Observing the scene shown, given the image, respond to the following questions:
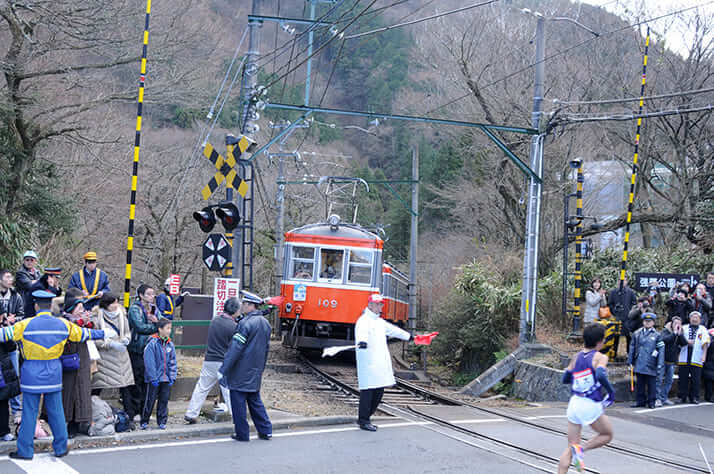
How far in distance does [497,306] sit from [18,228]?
1172 cm

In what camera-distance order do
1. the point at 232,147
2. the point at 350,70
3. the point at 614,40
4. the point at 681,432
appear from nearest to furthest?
the point at 681,432, the point at 232,147, the point at 614,40, the point at 350,70

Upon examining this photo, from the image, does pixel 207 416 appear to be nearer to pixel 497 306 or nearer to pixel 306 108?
pixel 306 108

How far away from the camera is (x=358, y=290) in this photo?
17.6 metres

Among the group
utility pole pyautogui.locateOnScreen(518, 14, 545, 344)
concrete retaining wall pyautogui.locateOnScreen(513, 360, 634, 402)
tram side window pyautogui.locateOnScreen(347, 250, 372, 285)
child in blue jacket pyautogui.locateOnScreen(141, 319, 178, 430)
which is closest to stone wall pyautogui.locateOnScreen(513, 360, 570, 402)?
concrete retaining wall pyautogui.locateOnScreen(513, 360, 634, 402)

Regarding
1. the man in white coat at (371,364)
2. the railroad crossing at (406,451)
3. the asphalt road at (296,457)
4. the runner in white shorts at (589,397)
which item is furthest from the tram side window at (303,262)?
the runner in white shorts at (589,397)

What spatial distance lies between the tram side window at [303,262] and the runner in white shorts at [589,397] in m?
11.7

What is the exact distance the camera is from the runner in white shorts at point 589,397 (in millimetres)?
6449

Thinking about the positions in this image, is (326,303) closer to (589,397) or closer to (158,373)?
(158,373)

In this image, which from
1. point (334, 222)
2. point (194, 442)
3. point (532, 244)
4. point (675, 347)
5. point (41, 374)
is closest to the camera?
point (41, 374)

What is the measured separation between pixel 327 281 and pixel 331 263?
0.48 m

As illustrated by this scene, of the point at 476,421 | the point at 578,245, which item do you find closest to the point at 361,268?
the point at 578,245

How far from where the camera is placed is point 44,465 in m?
6.70

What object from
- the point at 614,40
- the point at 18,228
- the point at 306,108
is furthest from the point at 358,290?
the point at 614,40

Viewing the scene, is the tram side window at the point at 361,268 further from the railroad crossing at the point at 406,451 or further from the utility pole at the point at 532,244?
the railroad crossing at the point at 406,451
